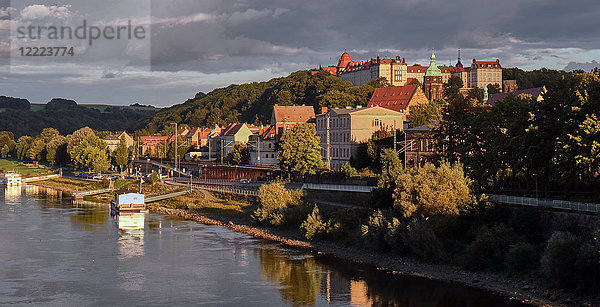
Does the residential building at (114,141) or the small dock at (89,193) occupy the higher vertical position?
the residential building at (114,141)

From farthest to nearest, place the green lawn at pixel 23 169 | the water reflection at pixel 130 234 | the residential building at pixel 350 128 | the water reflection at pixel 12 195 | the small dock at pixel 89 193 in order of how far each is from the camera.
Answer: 1. the green lawn at pixel 23 169
2. the small dock at pixel 89 193
3. the water reflection at pixel 12 195
4. the residential building at pixel 350 128
5. the water reflection at pixel 130 234

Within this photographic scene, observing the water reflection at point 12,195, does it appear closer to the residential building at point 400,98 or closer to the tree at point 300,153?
the tree at point 300,153

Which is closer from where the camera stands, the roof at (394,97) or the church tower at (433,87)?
the roof at (394,97)

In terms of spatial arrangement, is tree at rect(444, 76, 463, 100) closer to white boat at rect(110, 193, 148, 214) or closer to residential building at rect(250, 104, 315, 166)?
residential building at rect(250, 104, 315, 166)

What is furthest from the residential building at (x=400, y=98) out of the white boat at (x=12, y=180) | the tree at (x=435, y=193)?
the tree at (x=435, y=193)

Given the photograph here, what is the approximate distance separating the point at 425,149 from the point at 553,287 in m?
42.5

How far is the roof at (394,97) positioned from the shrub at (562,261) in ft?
300

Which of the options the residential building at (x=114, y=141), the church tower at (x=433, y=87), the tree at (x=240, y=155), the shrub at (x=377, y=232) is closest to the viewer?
the shrub at (x=377, y=232)

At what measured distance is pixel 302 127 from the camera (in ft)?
300

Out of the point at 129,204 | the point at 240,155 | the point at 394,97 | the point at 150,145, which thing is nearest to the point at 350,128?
the point at 240,155

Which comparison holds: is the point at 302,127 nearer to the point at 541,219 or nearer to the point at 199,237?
the point at 199,237

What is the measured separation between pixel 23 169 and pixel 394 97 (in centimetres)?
9348

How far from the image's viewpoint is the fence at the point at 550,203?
134ft

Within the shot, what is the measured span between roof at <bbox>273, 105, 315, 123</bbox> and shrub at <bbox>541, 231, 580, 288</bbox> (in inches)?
3771
